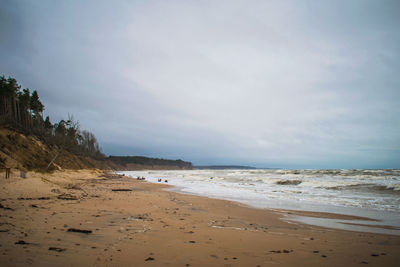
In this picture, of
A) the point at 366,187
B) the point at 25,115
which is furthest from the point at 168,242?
the point at 25,115

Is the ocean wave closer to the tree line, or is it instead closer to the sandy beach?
the sandy beach

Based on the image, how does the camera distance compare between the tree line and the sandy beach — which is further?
the tree line

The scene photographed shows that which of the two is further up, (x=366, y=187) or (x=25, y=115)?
(x=25, y=115)

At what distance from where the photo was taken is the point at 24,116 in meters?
44.0

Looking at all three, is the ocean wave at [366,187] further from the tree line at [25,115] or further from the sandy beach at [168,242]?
the tree line at [25,115]

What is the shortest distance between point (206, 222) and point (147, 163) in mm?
166015

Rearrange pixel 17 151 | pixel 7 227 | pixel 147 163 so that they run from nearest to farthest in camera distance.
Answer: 1. pixel 7 227
2. pixel 17 151
3. pixel 147 163

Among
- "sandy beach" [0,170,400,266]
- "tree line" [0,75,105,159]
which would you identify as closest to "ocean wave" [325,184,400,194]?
"sandy beach" [0,170,400,266]

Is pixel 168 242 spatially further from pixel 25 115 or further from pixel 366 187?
pixel 25 115

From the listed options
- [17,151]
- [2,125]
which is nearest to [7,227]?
[17,151]

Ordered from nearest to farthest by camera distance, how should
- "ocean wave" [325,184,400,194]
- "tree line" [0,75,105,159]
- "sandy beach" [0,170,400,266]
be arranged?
"sandy beach" [0,170,400,266], "ocean wave" [325,184,400,194], "tree line" [0,75,105,159]

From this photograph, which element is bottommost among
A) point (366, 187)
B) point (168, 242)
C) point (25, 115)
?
point (366, 187)

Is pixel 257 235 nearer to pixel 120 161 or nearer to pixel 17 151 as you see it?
pixel 17 151

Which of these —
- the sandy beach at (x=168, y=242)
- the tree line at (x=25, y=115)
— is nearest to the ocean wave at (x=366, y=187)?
the sandy beach at (x=168, y=242)
